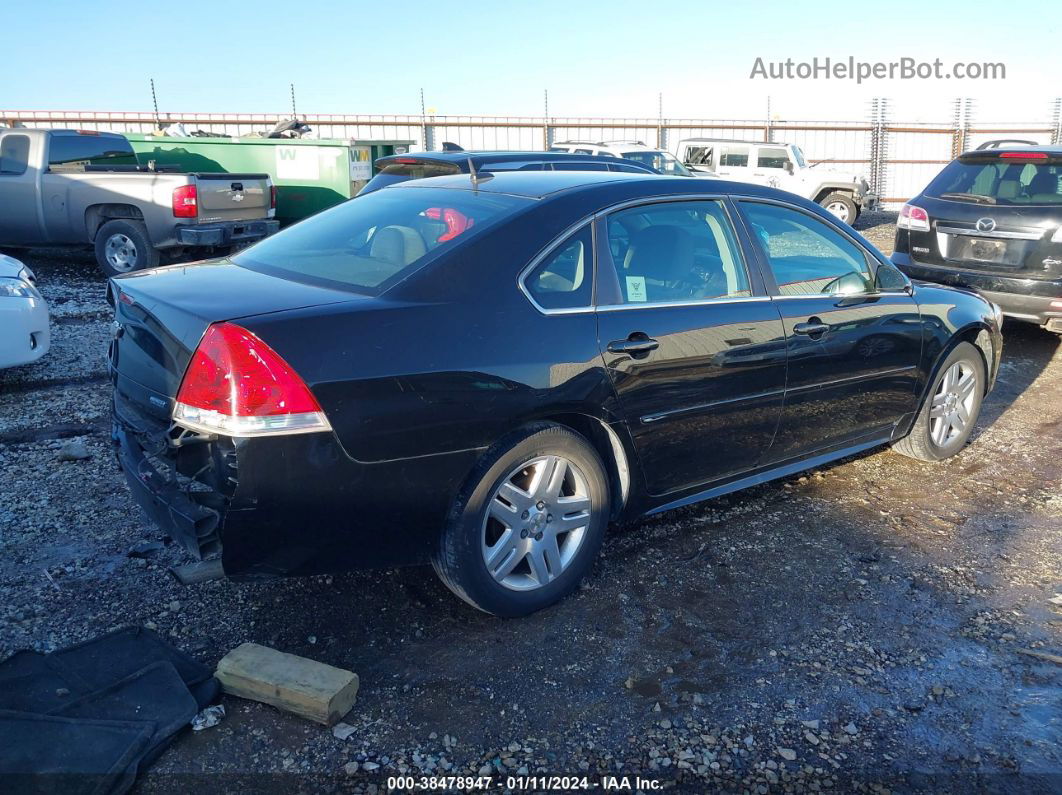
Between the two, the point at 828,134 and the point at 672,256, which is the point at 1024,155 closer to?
the point at 672,256

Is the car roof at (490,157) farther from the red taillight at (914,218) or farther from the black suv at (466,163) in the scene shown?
the red taillight at (914,218)

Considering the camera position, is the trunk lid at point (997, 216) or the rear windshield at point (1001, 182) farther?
the rear windshield at point (1001, 182)

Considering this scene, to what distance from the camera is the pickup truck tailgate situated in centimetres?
1050

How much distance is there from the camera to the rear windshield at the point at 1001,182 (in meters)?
7.45

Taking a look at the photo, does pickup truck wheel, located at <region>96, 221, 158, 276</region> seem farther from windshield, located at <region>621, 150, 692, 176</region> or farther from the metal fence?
the metal fence

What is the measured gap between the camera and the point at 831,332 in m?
4.25

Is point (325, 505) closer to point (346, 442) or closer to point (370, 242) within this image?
point (346, 442)

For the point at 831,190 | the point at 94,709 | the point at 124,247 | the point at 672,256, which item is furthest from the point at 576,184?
the point at 831,190

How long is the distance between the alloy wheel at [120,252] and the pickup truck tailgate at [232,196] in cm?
101

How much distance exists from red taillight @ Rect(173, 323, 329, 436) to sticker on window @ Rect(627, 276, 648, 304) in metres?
1.39

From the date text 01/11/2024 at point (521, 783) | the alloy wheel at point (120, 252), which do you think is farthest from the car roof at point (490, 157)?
the date text 01/11/2024 at point (521, 783)

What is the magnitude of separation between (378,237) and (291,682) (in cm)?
173

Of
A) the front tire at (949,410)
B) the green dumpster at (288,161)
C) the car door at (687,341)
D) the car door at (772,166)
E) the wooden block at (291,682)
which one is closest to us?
the wooden block at (291,682)

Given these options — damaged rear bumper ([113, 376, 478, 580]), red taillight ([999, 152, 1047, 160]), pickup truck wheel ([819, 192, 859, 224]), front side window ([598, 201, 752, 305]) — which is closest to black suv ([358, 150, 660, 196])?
red taillight ([999, 152, 1047, 160])
